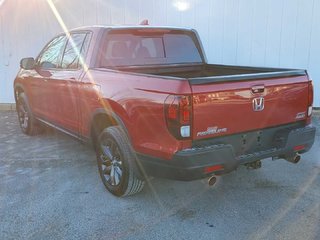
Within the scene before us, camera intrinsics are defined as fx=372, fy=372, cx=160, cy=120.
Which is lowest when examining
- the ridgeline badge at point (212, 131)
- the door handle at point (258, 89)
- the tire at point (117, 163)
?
the tire at point (117, 163)

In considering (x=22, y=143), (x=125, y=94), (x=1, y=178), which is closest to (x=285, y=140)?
(x=125, y=94)

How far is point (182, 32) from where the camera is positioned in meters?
4.96

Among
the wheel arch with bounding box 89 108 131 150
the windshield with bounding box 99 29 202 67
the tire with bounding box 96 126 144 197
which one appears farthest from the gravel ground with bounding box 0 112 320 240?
the windshield with bounding box 99 29 202 67

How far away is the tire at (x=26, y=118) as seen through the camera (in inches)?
240

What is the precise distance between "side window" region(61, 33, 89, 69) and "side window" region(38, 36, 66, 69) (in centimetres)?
21

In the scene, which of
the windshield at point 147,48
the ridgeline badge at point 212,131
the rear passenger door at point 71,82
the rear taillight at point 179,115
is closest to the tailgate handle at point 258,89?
the ridgeline badge at point 212,131

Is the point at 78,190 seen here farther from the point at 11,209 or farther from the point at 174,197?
the point at 174,197

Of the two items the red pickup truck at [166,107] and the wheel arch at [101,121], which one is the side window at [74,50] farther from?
the wheel arch at [101,121]

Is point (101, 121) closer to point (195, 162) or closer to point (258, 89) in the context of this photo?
point (195, 162)

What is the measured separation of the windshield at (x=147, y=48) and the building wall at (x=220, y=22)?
308 centimetres

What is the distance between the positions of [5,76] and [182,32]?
17.9 ft

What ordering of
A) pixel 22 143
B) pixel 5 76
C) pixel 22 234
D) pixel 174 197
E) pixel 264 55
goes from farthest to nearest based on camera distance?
pixel 5 76, pixel 264 55, pixel 22 143, pixel 174 197, pixel 22 234

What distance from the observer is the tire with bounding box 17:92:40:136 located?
20.0 ft

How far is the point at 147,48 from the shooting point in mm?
4613
